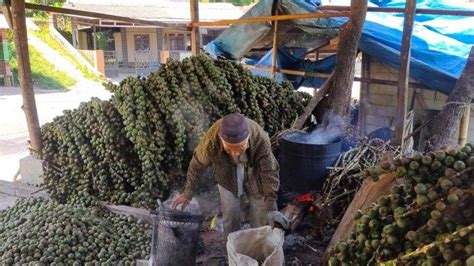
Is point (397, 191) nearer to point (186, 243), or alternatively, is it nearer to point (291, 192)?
point (186, 243)

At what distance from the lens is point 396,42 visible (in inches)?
250

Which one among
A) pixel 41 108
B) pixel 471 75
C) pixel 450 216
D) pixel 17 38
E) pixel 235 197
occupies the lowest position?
pixel 41 108

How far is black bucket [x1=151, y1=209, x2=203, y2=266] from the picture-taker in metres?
3.43

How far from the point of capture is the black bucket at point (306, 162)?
4371mm

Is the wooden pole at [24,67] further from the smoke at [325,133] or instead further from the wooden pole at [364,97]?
the wooden pole at [364,97]

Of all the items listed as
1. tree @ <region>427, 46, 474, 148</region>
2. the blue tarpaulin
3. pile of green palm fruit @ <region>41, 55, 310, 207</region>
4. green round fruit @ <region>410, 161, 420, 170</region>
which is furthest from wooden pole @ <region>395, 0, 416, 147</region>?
green round fruit @ <region>410, 161, 420, 170</region>

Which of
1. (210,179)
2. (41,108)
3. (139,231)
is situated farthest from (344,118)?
(41,108)

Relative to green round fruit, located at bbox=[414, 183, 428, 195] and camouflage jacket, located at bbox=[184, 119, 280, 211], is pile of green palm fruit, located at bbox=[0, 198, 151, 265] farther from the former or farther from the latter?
green round fruit, located at bbox=[414, 183, 428, 195]

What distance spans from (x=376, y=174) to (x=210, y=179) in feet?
7.92

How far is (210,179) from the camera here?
471cm

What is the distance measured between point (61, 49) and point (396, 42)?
19.7 metres

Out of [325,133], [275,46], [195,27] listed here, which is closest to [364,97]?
[275,46]

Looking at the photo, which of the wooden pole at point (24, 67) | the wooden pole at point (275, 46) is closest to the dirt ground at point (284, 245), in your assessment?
the wooden pole at point (24, 67)

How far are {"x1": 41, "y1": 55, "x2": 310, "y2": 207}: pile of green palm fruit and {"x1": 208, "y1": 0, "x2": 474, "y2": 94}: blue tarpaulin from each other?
249 cm
